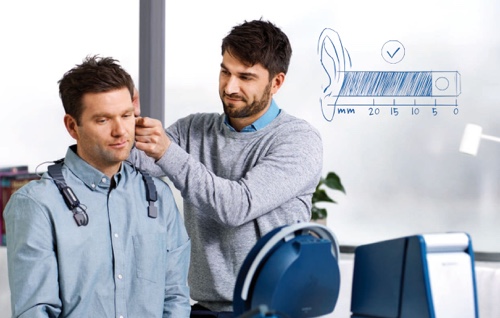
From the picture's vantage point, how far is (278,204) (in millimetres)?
2053

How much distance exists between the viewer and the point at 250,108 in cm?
210

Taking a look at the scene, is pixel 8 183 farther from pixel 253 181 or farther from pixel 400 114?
pixel 253 181

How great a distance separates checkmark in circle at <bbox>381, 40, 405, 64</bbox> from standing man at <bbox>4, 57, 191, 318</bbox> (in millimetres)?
1899

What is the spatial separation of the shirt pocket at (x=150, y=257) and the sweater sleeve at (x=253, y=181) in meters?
0.13

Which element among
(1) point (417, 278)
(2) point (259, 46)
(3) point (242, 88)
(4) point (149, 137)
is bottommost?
(1) point (417, 278)

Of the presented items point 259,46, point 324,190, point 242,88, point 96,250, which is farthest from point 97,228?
point 324,190

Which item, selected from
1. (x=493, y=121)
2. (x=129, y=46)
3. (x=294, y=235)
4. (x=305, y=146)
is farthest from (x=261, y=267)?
(x=129, y=46)

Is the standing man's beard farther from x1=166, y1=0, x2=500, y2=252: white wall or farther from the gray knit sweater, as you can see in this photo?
x1=166, y1=0, x2=500, y2=252: white wall

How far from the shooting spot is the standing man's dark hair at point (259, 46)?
2105mm

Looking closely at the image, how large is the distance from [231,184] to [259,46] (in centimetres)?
35

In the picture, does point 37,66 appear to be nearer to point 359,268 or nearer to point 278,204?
point 278,204

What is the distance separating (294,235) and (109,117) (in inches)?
22.0

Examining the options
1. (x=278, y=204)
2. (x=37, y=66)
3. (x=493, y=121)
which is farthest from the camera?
(x=37, y=66)

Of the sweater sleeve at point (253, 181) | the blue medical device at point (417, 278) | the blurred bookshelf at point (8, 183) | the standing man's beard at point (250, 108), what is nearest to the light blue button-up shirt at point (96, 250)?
the sweater sleeve at point (253, 181)
